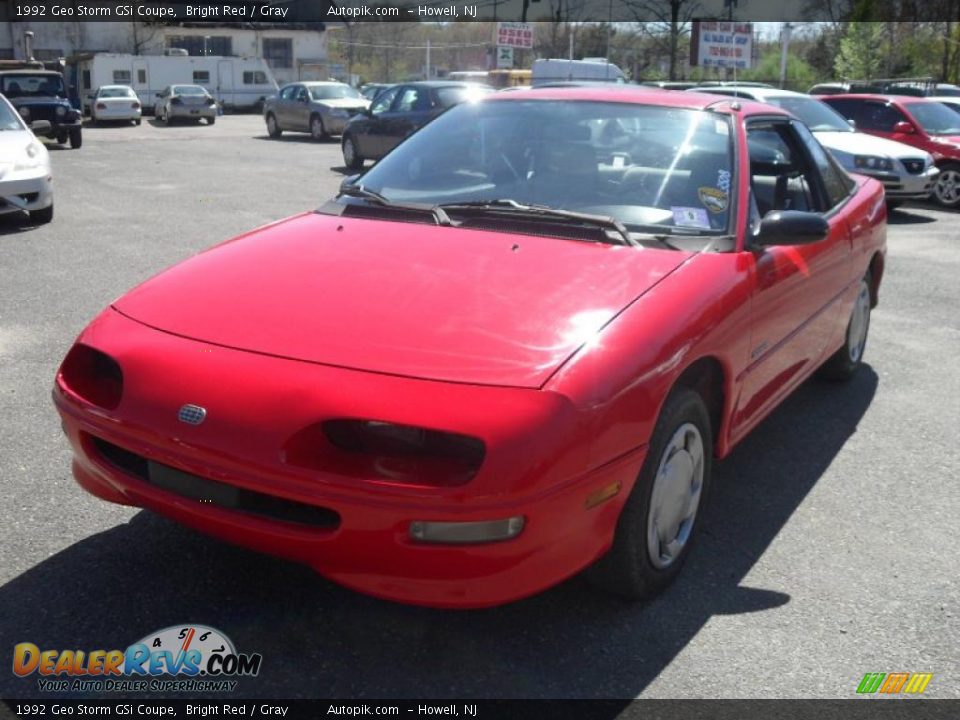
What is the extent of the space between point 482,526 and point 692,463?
1043 mm

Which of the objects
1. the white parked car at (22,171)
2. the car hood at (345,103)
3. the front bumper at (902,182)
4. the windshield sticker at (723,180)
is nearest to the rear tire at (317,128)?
the car hood at (345,103)

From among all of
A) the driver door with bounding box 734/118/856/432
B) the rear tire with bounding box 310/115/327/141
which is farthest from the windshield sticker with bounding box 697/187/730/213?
the rear tire with bounding box 310/115/327/141

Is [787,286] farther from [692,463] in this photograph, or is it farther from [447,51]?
[447,51]

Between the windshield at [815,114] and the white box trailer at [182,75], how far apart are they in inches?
1474

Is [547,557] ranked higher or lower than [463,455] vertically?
lower

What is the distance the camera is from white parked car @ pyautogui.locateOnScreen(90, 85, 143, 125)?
33.6m

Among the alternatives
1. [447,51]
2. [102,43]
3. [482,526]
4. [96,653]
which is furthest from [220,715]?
[447,51]

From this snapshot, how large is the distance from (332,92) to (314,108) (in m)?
1.26

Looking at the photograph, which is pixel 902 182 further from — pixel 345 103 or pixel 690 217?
pixel 345 103

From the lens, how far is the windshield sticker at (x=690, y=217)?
148 inches

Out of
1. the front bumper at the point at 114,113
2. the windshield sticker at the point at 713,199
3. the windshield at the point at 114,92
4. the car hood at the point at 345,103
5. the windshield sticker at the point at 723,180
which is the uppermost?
the windshield at the point at 114,92

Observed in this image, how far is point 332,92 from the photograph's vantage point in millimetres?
27375

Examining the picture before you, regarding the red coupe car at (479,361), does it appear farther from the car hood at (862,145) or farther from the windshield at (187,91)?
the windshield at (187,91)

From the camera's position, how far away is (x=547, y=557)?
2.68m
